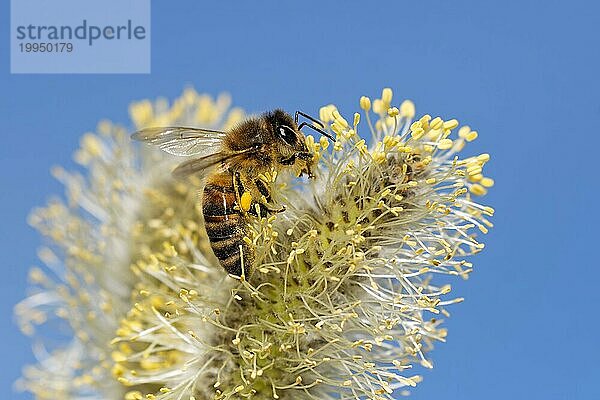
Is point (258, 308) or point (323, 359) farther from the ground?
point (258, 308)

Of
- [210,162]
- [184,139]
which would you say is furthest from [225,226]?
[184,139]

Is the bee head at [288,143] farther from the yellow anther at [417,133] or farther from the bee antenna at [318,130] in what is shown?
the yellow anther at [417,133]

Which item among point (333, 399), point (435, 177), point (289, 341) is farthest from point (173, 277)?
point (435, 177)

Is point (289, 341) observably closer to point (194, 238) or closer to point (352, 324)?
point (352, 324)

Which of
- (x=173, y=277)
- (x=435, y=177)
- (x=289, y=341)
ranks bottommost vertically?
(x=289, y=341)

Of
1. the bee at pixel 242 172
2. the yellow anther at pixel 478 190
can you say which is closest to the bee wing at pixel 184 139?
the bee at pixel 242 172
